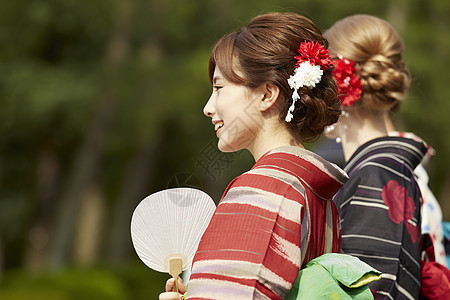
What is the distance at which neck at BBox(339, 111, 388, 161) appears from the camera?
2.66m

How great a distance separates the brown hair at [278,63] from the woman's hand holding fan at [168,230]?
0.35 meters

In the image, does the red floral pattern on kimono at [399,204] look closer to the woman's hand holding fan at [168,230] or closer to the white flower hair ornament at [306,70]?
the white flower hair ornament at [306,70]

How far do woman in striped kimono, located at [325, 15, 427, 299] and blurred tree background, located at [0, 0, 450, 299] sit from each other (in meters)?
7.45

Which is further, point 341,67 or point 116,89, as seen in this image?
point 116,89

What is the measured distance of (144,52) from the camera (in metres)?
12.5

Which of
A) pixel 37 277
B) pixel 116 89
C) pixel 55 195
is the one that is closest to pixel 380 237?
pixel 37 277

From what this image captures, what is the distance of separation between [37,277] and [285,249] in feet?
29.9

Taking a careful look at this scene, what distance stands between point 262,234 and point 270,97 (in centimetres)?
44

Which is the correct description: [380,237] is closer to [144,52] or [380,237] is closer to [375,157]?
[375,157]

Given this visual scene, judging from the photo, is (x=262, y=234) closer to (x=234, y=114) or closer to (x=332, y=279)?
(x=332, y=279)

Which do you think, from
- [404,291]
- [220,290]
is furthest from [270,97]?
[404,291]

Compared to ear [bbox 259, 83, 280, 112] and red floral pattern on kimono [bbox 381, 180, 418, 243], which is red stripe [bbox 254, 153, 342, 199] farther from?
red floral pattern on kimono [bbox 381, 180, 418, 243]

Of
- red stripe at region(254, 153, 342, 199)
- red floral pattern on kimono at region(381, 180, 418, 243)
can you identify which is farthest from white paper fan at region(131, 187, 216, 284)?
red floral pattern on kimono at region(381, 180, 418, 243)

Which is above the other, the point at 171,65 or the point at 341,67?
the point at 341,67
